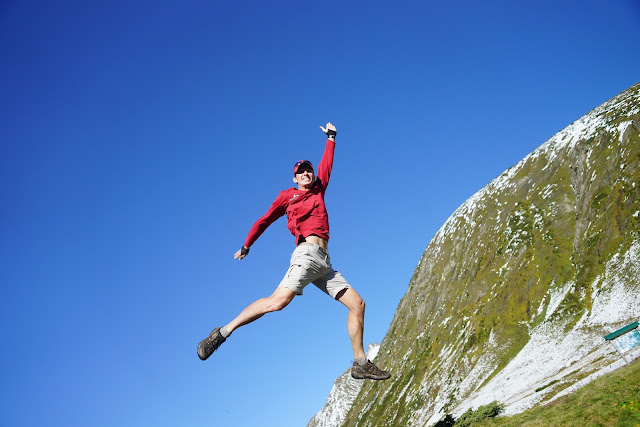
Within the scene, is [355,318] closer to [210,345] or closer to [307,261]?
[307,261]

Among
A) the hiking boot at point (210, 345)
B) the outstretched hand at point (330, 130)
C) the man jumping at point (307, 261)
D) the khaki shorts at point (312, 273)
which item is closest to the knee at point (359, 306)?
the man jumping at point (307, 261)

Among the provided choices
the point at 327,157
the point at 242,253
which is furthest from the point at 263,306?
the point at 327,157

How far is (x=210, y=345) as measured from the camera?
30.4ft

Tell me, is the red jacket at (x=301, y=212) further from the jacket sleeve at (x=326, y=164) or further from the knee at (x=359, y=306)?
the knee at (x=359, y=306)

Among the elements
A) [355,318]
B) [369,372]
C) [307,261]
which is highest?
[307,261]

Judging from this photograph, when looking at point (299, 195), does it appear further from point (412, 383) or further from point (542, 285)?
point (412, 383)

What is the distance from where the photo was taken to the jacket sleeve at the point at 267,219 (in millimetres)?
10398

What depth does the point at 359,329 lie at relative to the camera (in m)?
9.91

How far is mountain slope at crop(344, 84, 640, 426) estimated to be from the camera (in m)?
61.6

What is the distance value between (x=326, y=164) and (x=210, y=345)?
4.61m

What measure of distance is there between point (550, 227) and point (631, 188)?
18521mm

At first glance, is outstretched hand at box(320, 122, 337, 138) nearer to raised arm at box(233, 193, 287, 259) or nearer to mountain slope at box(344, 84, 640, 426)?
raised arm at box(233, 193, 287, 259)

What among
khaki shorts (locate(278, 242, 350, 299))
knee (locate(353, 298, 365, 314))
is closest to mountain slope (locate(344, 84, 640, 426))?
knee (locate(353, 298, 365, 314))

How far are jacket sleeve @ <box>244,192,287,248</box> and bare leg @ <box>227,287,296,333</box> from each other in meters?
1.59
